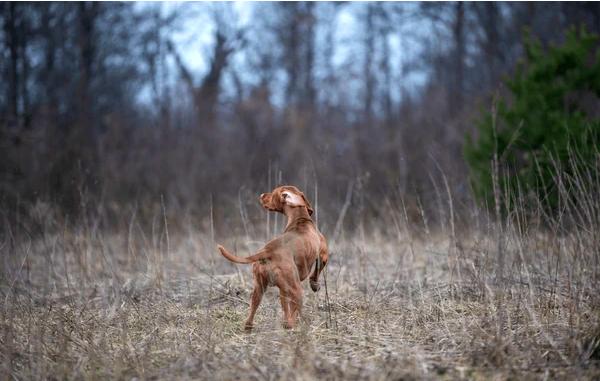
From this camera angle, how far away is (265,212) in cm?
1053

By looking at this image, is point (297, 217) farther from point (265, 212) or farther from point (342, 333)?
point (265, 212)

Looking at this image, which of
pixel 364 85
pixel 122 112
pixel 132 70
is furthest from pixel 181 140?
pixel 364 85

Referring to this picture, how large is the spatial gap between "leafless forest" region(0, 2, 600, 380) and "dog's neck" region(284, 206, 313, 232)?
527 mm

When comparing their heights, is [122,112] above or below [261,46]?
below

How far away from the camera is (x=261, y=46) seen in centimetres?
2038

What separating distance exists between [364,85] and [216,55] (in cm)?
542

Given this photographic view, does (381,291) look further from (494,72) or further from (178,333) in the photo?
(494,72)

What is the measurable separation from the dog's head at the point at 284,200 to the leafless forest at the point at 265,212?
1.42 ft

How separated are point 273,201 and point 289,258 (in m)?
1.00

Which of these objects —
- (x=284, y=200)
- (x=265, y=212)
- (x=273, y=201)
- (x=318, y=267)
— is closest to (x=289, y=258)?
(x=318, y=267)

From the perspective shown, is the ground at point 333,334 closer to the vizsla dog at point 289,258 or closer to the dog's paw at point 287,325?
the dog's paw at point 287,325

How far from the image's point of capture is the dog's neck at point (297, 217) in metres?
4.99

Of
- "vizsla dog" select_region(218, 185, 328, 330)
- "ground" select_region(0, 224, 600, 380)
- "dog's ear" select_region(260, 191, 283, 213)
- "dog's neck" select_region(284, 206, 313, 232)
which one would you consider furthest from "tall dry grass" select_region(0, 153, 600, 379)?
"dog's ear" select_region(260, 191, 283, 213)

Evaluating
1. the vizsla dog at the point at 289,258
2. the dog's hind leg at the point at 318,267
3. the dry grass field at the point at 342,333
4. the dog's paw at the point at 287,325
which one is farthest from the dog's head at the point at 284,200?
the dog's paw at the point at 287,325
